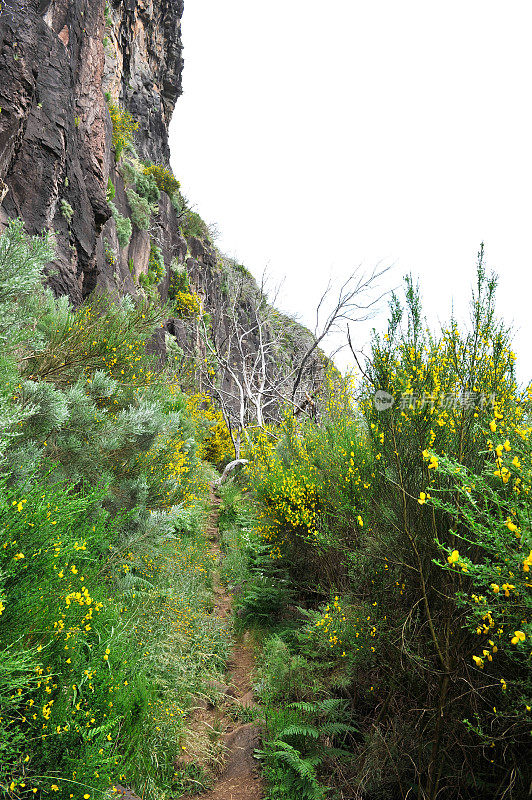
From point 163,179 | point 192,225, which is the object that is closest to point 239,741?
point 163,179

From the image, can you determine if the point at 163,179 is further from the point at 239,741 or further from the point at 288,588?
the point at 239,741

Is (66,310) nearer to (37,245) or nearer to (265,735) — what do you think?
(37,245)

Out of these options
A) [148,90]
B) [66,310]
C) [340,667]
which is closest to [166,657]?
[340,667]

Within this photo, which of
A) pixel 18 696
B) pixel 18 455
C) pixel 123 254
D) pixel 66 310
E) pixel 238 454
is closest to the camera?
pixel 18 696

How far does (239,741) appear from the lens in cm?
365

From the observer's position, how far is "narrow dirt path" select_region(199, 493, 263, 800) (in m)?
3.17

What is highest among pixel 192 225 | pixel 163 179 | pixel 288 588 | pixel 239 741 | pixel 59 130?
pixel 192 225

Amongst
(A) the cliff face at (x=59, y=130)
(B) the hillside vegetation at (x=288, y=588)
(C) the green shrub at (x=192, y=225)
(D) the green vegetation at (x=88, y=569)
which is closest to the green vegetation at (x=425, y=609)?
(B) the hillside vegetation at (x=288, y=588)

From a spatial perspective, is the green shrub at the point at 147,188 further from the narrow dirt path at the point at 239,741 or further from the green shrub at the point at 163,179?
the narrow dirt path at the point at 239,741

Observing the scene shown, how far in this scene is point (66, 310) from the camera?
14.6 ft

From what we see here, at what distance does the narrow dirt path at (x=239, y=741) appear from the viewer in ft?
10.4

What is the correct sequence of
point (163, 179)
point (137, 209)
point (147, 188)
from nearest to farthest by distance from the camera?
point (137, 209), point (147, 188), point (163, 179)

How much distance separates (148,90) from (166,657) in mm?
20880

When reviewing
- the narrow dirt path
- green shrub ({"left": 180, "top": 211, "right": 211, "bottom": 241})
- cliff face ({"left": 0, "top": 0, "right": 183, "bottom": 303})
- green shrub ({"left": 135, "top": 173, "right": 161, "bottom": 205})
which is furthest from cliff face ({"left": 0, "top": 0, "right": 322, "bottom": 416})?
green shrub ({"left": 180, "top": 211, "right": 211, "bottom": 241})
